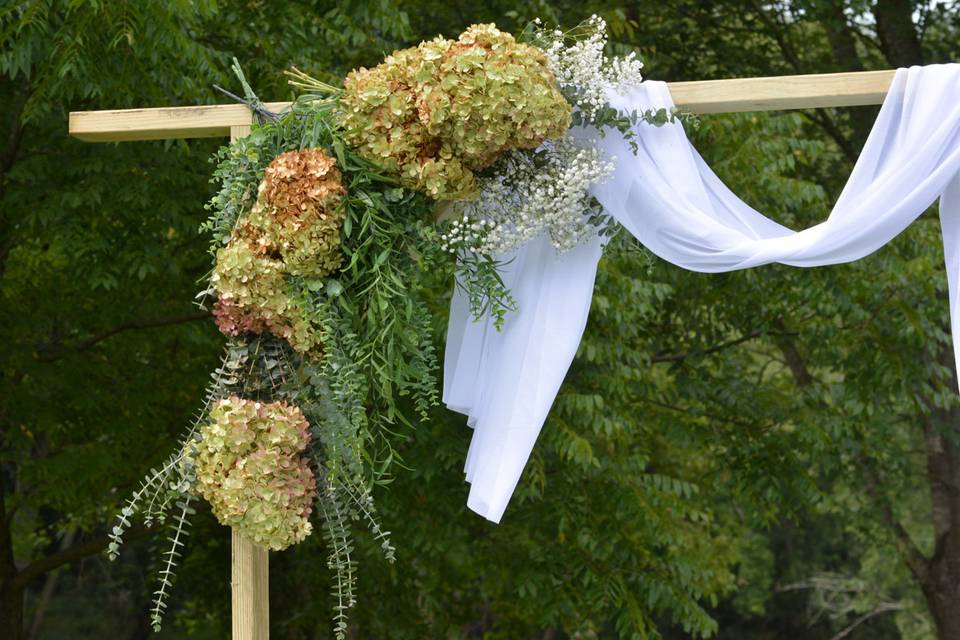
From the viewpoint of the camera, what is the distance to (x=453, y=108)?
306cm

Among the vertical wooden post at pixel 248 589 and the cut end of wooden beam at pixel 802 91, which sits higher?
the cut end of wooden beam at pixel 802 91

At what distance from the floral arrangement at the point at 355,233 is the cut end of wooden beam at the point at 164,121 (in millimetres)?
82

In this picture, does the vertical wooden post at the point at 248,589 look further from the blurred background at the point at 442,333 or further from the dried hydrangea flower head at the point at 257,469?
the blurred background at the point at 442,333

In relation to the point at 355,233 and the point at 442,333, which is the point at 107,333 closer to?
the point at 442,333

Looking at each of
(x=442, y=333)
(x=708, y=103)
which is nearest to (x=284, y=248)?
(x=708, y=103)

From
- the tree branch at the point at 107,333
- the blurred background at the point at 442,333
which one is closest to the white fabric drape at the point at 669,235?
the blurred background at the point at 442,333

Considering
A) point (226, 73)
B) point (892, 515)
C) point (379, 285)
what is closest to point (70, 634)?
point (892, 515)

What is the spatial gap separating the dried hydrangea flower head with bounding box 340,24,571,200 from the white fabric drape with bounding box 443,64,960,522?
0.35 meters

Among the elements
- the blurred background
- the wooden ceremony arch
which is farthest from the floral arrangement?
the blurred background

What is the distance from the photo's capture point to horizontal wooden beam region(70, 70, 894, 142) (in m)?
3.15

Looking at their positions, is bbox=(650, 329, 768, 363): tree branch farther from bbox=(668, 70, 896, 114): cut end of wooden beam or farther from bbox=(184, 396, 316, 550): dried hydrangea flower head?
bbox=(184, 396, 316, 550): dried hydrangea flower head

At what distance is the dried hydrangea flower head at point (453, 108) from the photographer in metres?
3.05

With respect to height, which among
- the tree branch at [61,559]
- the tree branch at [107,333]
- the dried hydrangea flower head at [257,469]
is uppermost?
the tree branch at [107,333]

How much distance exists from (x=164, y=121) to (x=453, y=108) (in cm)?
88
